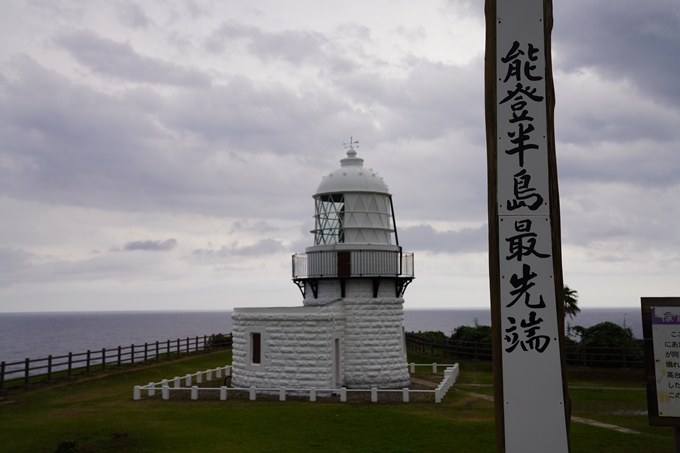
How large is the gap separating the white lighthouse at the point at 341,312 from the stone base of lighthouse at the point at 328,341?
34mm

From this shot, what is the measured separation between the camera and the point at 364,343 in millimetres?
21312

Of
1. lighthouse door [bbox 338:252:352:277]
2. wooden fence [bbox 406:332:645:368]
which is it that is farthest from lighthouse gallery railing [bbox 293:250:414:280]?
wooden fence [bbox 406:332:645:368]

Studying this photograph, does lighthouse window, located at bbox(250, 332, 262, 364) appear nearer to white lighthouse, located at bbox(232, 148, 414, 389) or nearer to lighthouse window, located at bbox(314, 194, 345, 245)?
white lighthouse, located at bbox(232, 148, 414, 389)

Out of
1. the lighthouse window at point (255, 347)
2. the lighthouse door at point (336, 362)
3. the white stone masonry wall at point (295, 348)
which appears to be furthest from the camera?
the lighthouse window at point (255, 347)

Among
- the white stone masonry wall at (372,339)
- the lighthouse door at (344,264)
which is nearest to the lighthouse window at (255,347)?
the white stone masonry wall at (372,339)

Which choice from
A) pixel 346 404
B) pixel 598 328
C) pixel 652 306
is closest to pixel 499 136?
pixel 652 306

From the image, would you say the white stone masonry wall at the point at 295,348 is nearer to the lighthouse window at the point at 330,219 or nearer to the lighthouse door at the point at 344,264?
the lighthouse door at the point at 344,264

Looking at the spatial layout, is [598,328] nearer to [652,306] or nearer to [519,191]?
[652,306]

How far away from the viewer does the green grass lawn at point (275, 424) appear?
12688mm

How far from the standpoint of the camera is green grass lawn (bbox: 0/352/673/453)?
12688 millimetres

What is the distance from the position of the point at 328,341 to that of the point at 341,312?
1.80 m

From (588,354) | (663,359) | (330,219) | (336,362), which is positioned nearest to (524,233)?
(663,359)

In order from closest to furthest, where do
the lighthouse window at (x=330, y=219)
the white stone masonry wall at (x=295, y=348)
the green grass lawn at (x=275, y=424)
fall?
the green grass lawn at (x=275, y=424), the white stone masonry wall at (x=295, y=348), the lighthouse window at (x=330, y=219)

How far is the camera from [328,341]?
64.7 feet
